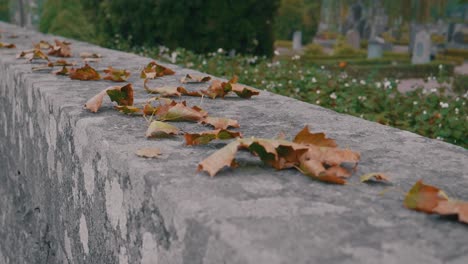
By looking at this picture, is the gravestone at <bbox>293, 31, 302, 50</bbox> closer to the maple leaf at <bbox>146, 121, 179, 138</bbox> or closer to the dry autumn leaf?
the maple leaf at <bbox>146, 121, 179, 138</bbox>

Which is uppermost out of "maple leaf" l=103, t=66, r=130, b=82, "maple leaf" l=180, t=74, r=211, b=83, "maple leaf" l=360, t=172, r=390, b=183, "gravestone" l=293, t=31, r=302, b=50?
"maple leaf" l=360, t=172, r=390, b=183

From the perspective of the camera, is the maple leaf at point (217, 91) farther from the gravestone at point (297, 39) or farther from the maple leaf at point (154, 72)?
the gravestone at point (297, 39)

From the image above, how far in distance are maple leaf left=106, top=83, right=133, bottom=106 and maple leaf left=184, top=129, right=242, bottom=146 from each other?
1.84ft

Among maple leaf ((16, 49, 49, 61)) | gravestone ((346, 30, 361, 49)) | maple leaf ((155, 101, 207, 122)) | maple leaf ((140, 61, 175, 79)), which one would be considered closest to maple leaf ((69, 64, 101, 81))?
maple leaf ((140, 61, 175, 79))

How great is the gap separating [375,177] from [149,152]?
48 centimetres

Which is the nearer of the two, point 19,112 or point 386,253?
point 386,253

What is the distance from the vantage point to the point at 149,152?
132 cm

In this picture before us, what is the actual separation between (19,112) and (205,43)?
6.64 m

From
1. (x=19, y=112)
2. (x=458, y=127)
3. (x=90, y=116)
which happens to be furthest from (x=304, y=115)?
(x=458, y=127)

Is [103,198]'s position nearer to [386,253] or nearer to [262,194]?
[262,194]

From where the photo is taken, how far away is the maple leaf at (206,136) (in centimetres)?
143

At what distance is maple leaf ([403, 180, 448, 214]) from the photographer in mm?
1000

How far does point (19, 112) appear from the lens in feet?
8.64

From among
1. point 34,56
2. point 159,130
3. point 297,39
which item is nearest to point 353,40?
point 297,39
